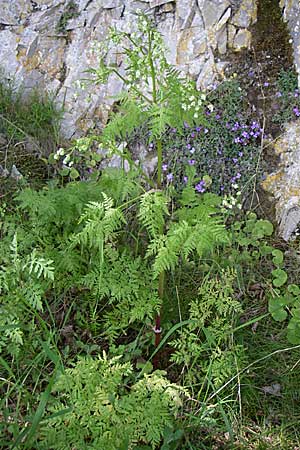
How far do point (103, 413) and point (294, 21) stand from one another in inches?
105

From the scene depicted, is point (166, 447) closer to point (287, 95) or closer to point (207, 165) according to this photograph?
point (207, 165)

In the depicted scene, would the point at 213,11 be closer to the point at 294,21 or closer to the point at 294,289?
the point at 294,21

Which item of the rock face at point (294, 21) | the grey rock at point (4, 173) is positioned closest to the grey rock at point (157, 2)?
the rock face at point (294, 21)

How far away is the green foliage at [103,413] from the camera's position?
79.6 inches

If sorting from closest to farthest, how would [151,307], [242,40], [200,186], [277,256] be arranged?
[151,307], [277,256], [200,186], [242,40]

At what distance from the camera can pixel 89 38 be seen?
3914 mm

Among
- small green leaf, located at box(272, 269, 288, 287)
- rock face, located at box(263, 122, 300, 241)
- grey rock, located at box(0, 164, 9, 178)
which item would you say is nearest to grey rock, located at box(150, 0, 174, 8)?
rock face, located at box(263, 122, 300, 241)

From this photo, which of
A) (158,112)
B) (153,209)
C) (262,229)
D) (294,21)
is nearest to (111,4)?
(294,21)

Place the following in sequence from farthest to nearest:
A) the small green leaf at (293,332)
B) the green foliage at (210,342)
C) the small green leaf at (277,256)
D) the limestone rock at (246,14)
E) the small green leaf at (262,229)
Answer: the limestone rock at (246,14) → the small green leaf at (262,229) → the small green leaf at (277,256) → the small green leaf at (293,332) → the green foliage at (210,342)

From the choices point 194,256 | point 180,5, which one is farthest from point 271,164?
point 180,5

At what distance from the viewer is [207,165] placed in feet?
11.2

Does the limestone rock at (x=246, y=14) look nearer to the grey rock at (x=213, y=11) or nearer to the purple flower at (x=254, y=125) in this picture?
the grey rock at (x=213, y=11)

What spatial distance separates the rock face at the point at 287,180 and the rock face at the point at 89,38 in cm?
63

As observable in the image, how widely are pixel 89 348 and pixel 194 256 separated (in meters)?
0.77
